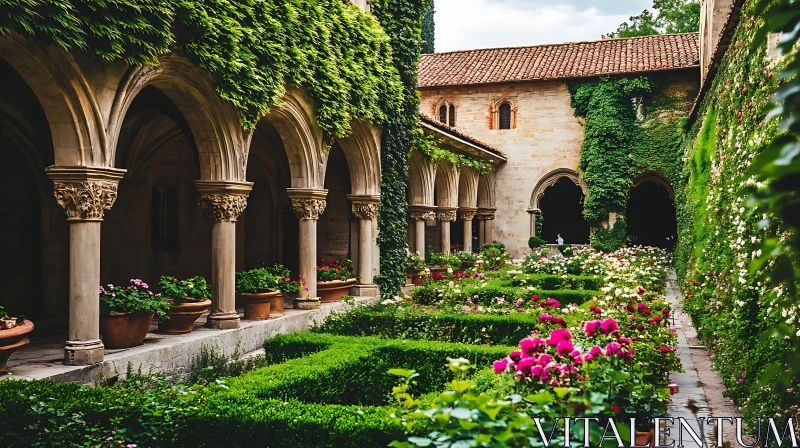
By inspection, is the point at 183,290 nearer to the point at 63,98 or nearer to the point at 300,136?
the point at 63,98

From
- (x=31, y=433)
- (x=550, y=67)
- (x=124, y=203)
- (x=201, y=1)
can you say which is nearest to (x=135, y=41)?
(x=201, y=1)

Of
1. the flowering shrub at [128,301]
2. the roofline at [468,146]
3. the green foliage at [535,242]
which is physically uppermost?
the roofline at [468,146]

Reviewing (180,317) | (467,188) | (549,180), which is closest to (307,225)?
(180,317)

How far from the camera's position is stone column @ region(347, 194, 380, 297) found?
1414cm

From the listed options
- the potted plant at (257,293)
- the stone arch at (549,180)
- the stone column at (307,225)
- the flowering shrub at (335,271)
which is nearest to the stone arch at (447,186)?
the stone arch at (549,180)

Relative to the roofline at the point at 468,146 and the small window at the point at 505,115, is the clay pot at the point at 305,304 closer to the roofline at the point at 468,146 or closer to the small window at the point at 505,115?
the roofline at the point at 468,146

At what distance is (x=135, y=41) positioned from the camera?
726 centimetres

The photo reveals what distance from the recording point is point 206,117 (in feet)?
31.4

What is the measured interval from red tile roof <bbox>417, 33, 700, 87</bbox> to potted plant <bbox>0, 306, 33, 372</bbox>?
22750mm

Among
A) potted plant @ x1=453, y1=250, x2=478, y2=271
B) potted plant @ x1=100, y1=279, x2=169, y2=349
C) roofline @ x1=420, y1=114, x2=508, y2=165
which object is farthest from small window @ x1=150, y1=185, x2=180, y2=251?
potted plant @ x1=453, y1=250, x2=478, y2=271

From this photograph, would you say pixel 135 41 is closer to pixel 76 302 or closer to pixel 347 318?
pixel 76 302

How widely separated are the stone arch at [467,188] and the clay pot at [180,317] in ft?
53.0

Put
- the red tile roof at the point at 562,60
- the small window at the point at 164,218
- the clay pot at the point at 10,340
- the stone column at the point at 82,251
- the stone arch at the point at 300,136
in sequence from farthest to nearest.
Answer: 1. the red tile roof at the point at 562,60
2. the small window at the point at 164,218
3. the stone arch at the point at 300,136
4. the stone column at the point at 82,251
5. the clay pot at the point at 10,340

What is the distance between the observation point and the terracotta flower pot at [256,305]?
35.1 ft
